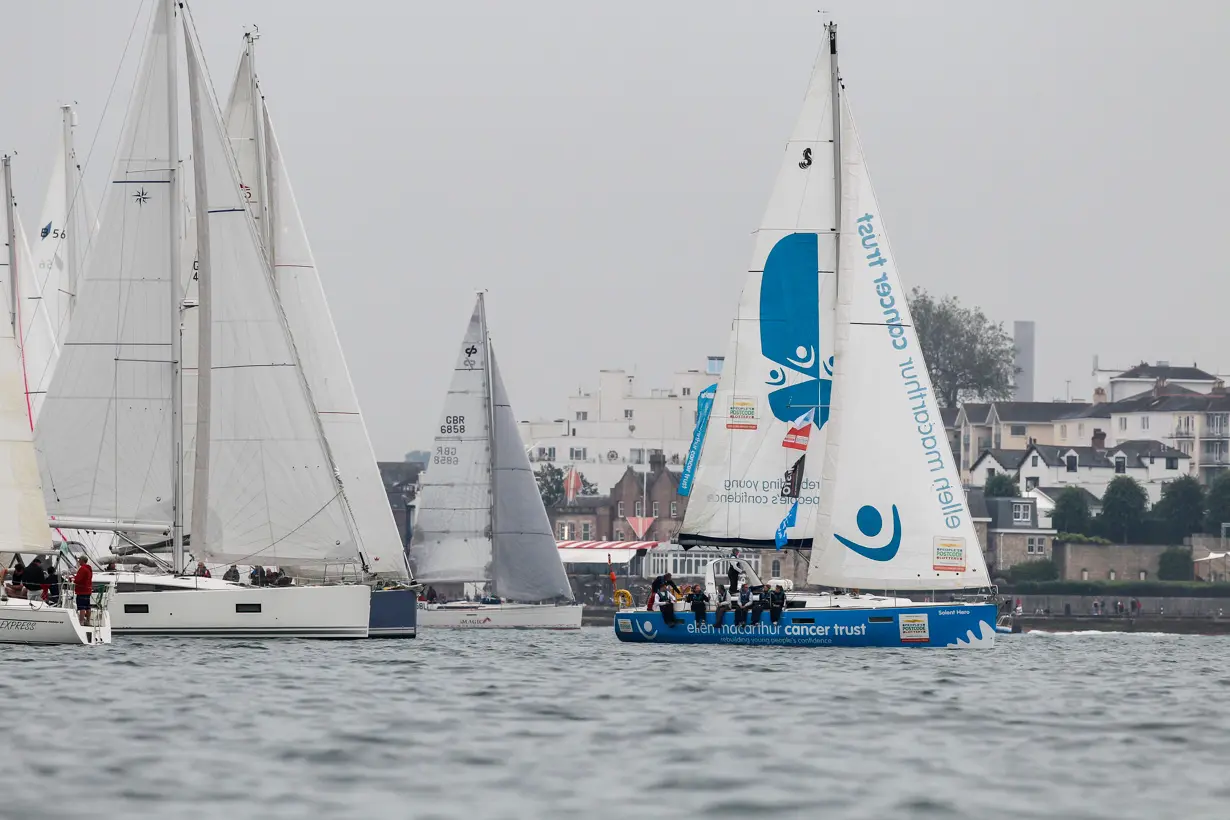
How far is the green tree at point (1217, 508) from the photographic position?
127938 millimetres

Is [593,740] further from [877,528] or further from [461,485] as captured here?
[461,485]

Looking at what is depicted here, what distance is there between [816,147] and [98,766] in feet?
81.3

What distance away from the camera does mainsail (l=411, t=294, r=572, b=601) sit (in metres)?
64.9

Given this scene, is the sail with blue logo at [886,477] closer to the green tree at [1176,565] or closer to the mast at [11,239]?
the mast at [11,239]

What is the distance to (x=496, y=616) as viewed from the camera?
216 feet

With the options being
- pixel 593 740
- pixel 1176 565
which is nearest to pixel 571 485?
pixel 1176 565

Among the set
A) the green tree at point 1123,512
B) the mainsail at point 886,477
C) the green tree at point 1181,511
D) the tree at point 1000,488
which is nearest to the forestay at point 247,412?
the mainsail at point 886,477

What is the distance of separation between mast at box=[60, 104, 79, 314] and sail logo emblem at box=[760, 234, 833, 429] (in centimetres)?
2103

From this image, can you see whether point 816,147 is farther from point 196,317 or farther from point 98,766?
point 98,766

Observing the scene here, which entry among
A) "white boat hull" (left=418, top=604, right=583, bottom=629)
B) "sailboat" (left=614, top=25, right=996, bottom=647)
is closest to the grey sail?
"white boat hull" (left=418, top=604, right=583, bottom=629)

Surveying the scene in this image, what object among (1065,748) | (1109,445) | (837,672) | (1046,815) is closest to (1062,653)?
(837,672)

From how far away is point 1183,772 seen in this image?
1884 cm

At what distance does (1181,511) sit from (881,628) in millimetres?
94242

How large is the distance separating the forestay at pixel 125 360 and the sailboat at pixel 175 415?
0.02 metres
